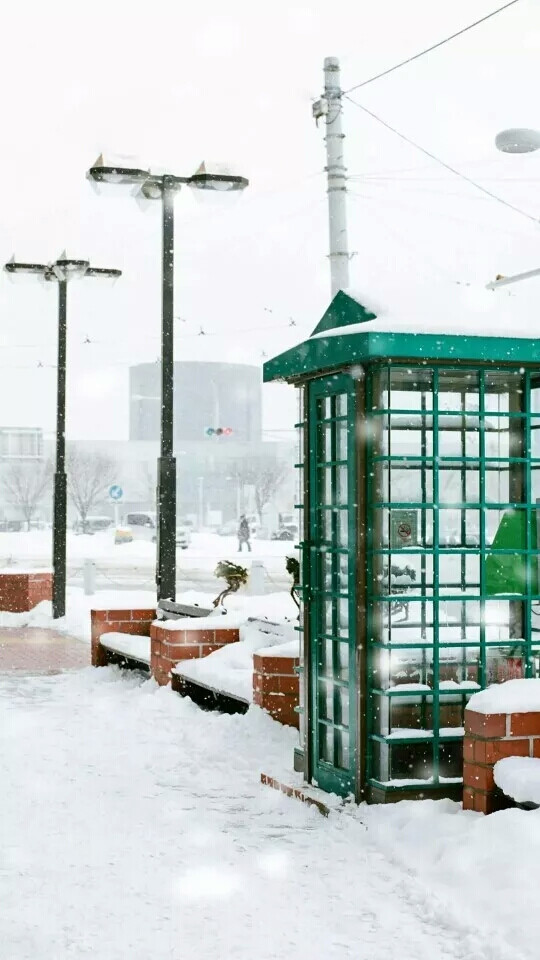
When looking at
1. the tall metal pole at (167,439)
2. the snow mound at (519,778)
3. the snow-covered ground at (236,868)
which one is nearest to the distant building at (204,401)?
the tall metal pole at (167,439)

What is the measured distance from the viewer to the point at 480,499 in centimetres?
756

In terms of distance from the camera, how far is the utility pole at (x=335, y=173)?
693 inches

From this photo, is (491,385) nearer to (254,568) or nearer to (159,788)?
(159,788)

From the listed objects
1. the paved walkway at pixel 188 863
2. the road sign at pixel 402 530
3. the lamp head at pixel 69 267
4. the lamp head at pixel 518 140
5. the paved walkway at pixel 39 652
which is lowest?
the paved walkway at pixel 39 652

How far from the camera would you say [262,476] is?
96.3 m

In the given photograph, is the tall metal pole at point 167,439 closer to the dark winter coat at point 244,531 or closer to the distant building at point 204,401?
the dark winter coat at point 244,531

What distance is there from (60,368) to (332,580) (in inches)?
548

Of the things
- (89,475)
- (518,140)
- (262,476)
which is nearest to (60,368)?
(518,140)

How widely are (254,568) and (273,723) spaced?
723 inches

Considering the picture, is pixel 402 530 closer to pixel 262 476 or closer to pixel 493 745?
pixel 493 745

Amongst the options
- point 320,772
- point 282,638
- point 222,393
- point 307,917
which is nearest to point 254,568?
point 282,638

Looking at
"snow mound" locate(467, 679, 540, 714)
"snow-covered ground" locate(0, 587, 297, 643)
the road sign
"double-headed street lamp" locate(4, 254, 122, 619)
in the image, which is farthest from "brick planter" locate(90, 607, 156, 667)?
"snow mound" locate(467, 679, 540, 714)

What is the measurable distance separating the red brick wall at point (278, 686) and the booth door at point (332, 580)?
1502 mm

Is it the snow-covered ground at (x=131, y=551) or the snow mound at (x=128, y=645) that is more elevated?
the snow mound at (x=128, y=645)
